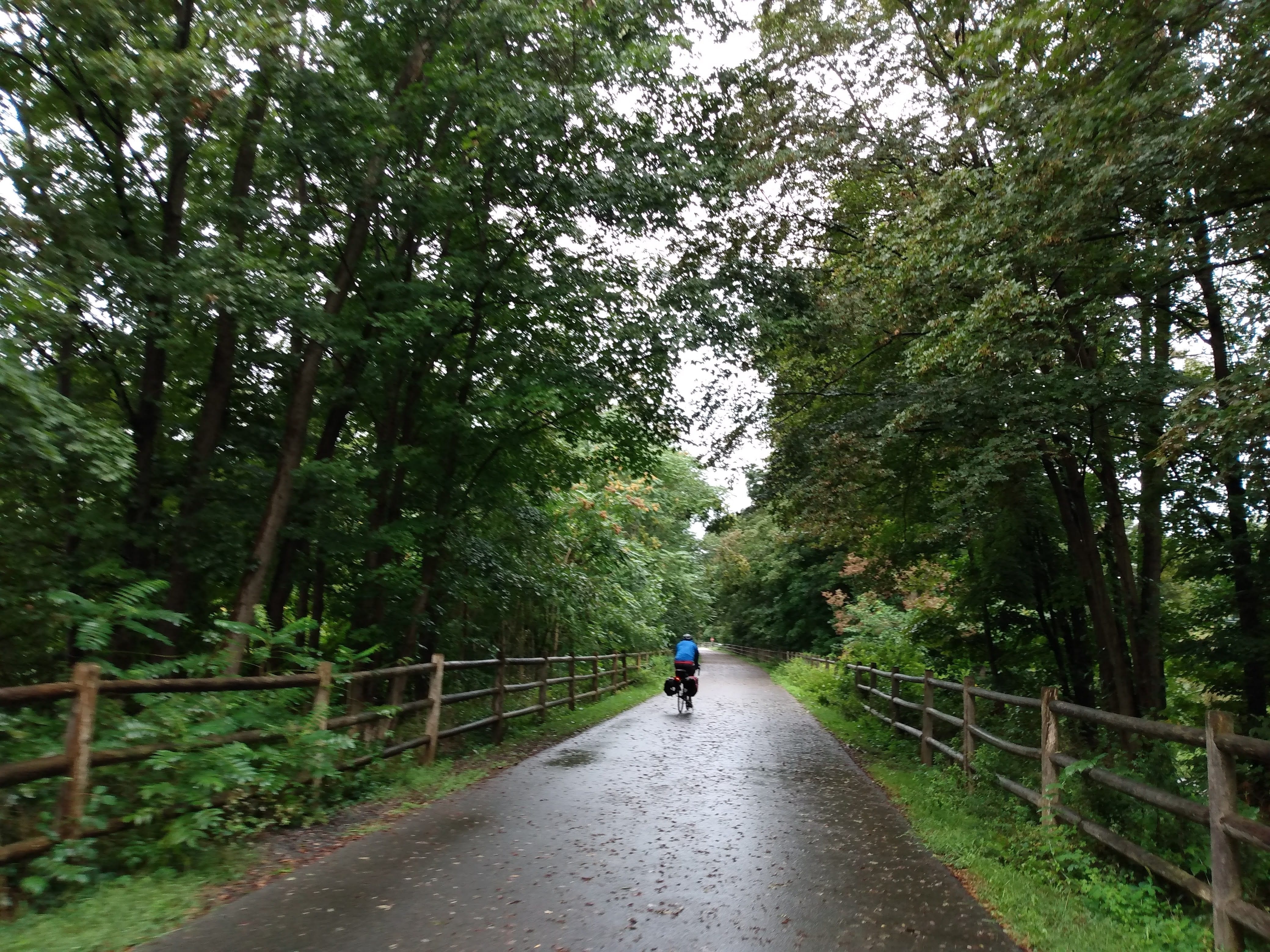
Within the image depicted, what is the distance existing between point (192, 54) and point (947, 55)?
26.9ft

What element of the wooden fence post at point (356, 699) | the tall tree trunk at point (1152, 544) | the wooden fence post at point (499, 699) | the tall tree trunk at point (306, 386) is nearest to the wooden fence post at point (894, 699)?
the tall tree trunk at point (1152, 544)

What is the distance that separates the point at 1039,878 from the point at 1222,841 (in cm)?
161

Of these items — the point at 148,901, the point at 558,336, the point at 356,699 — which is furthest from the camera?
the point at 558,336

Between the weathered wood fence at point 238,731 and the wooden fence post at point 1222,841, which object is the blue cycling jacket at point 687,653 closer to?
the weathered wood fence at point 238,731

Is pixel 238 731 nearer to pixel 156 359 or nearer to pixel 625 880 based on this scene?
pixel 625 880

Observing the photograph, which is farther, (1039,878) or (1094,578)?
(1094,578)

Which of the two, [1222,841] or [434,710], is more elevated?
[1222,841]

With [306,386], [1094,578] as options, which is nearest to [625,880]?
[306,386]

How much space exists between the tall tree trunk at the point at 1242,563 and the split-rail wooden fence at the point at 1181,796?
97.7 inches

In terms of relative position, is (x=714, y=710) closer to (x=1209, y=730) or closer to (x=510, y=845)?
(x=510, y=845)

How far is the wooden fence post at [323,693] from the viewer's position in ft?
22.2

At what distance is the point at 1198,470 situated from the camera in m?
8.75

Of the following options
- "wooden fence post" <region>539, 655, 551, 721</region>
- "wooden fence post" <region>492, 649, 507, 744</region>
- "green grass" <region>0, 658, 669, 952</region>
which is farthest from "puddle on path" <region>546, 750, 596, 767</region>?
"wooden fence post" <region>539, 655, 551, 721</region>

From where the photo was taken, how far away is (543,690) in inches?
542
